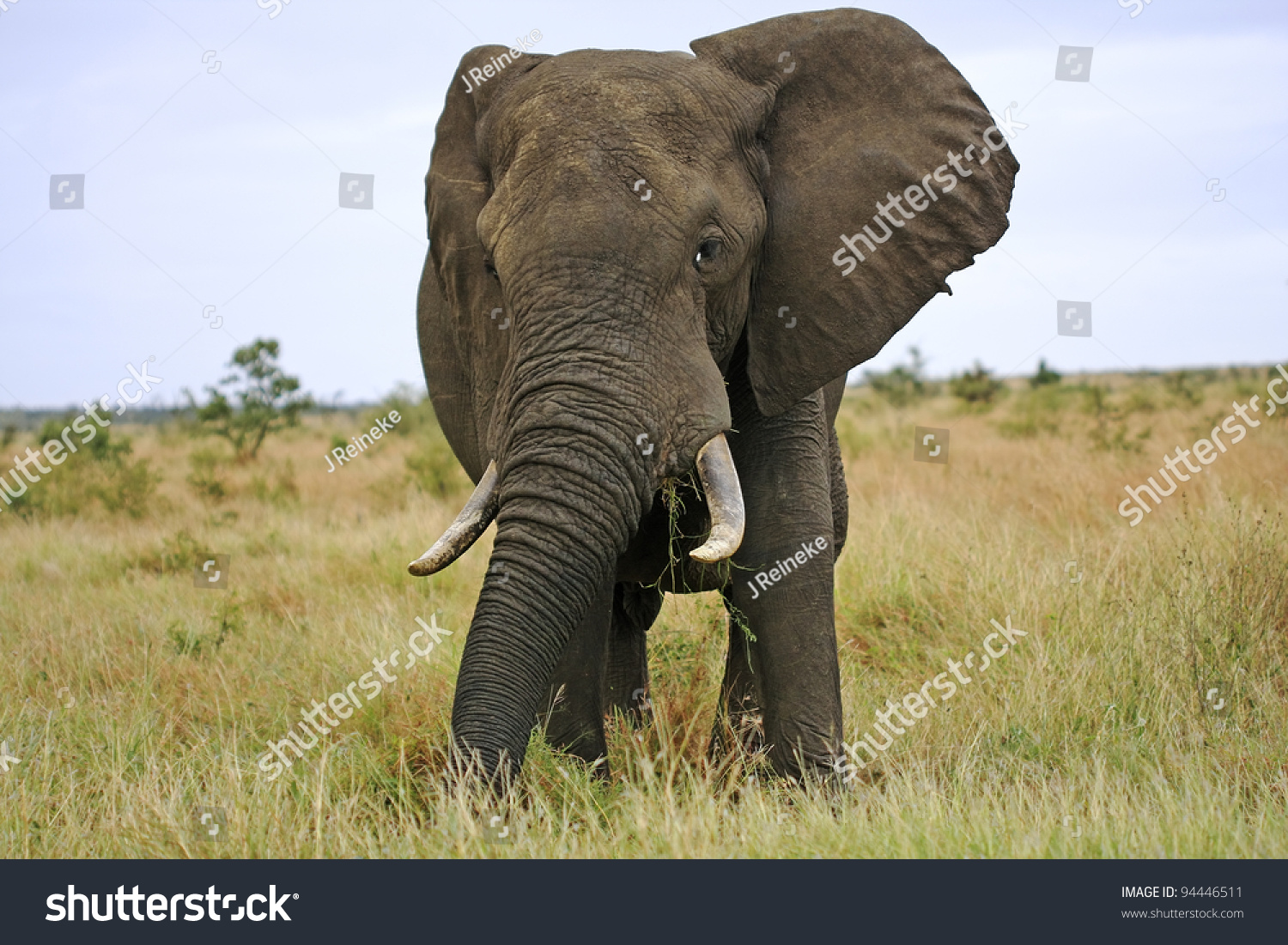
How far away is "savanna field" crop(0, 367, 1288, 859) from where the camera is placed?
165 inches

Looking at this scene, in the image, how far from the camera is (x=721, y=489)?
4328mm

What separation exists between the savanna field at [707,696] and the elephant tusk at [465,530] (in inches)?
26.7

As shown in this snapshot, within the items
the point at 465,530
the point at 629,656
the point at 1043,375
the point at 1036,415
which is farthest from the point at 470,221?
the point at 1043,375

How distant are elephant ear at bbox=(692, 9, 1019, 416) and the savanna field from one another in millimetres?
1522

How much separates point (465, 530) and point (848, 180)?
73.8 inches

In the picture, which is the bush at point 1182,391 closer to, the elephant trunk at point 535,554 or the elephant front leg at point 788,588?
the elephant front leg at point 788,588

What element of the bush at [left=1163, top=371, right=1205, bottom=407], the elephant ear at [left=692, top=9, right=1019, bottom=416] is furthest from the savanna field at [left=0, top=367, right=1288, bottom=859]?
the bush at [left=1163, top=371, right=1205, bottom=407]

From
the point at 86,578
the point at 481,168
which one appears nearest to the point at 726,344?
the point at 481,168

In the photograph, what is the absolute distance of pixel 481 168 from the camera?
4961 millimetres

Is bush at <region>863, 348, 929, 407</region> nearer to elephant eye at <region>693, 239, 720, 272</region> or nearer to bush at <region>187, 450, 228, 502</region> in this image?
bush at <region>187, 450, 228, 502</region>

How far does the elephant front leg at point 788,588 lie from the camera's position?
194 inches

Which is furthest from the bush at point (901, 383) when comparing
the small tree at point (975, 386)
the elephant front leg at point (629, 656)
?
the elephant front leg at point (629, 656)

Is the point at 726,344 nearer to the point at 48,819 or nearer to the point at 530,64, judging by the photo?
the point at 530,64
